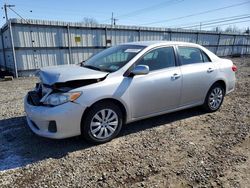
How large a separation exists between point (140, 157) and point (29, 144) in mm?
1819

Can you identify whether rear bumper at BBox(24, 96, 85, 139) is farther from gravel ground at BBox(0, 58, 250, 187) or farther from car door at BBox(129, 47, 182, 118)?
car door at BBox(129, 47, 182, 118)

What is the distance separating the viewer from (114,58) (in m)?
4.25

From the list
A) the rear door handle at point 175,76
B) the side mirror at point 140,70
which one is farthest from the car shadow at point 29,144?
the side mirror at point 140,70

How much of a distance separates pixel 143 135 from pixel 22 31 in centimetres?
918

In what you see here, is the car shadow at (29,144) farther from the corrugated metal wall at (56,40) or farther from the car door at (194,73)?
the corrugated metal wall at (56,40)

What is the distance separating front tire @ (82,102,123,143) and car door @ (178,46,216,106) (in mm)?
1531

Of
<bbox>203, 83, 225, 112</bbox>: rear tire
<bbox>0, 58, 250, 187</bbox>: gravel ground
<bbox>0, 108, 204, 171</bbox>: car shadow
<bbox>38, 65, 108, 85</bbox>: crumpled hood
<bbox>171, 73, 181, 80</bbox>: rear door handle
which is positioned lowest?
<bbox>0, 58, 250, 187</bbox>: gravel ground

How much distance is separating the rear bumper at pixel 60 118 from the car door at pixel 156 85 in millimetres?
963

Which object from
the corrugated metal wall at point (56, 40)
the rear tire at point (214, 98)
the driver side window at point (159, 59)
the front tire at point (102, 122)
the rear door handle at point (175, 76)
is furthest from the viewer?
the corrugated metal wall at point (56, 40)

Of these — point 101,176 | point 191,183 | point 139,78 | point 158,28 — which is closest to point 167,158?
point 191,183

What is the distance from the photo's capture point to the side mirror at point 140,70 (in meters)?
3.63

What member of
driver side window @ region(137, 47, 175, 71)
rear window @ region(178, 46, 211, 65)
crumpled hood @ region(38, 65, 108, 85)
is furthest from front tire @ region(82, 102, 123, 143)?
rear window @ region(178, 46, 211, 65)

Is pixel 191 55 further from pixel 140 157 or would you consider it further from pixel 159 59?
pixel 140 157

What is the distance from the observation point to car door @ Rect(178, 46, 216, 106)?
4410 mm
